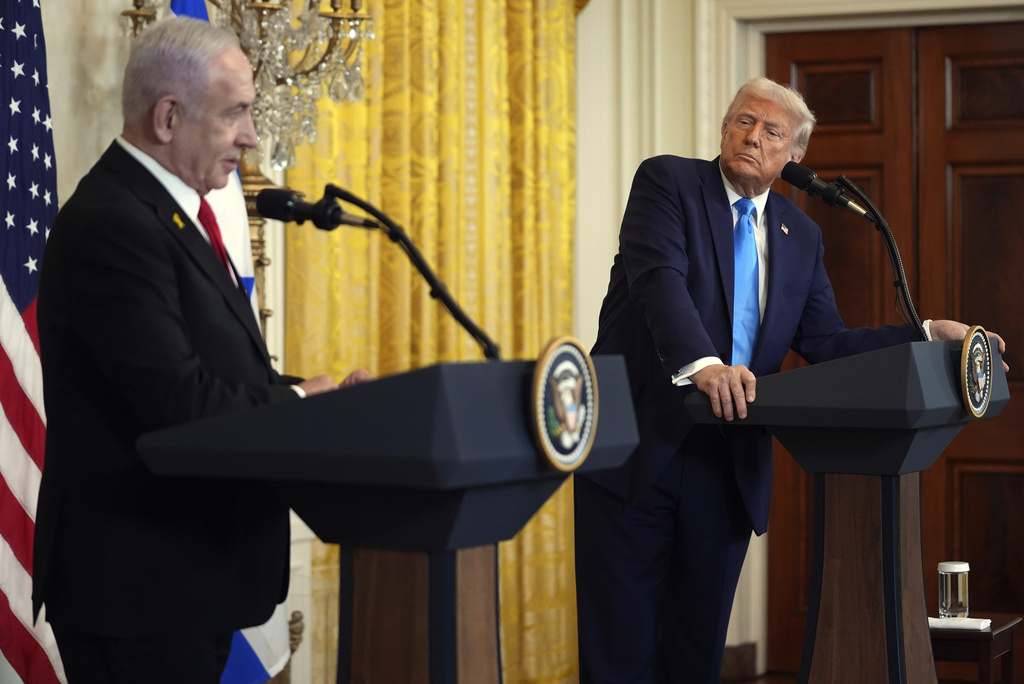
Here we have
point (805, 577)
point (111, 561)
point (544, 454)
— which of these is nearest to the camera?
point (544, 454)

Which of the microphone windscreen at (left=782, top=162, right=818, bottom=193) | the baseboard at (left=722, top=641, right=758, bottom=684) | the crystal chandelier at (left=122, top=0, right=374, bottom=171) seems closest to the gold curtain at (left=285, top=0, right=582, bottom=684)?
the crystal chandelier at (left=122, top=0, right=374, bottom=171)

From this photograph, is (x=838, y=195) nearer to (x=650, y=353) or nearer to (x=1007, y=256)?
(x=650, y=353)

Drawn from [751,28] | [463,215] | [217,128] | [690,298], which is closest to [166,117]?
[217,128]

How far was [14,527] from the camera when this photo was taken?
7.77ft

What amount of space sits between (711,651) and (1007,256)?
2.67 meters

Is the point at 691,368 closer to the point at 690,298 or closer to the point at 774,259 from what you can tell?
the point at 690,298

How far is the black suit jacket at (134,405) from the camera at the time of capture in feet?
4.69

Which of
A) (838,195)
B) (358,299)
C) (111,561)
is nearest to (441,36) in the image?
(358,299)

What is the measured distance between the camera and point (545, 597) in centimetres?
438

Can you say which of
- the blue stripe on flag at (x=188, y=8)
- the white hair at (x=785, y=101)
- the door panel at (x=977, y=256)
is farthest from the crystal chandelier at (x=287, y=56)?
the door panel at (x=977, y=256)

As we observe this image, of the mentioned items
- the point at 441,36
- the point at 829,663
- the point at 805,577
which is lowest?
the point at 805,577

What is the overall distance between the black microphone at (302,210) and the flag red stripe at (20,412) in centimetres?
106

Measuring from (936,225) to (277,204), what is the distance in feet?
11.9

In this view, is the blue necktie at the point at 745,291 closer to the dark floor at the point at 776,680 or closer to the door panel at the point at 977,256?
the door panel at the point at 977,256
